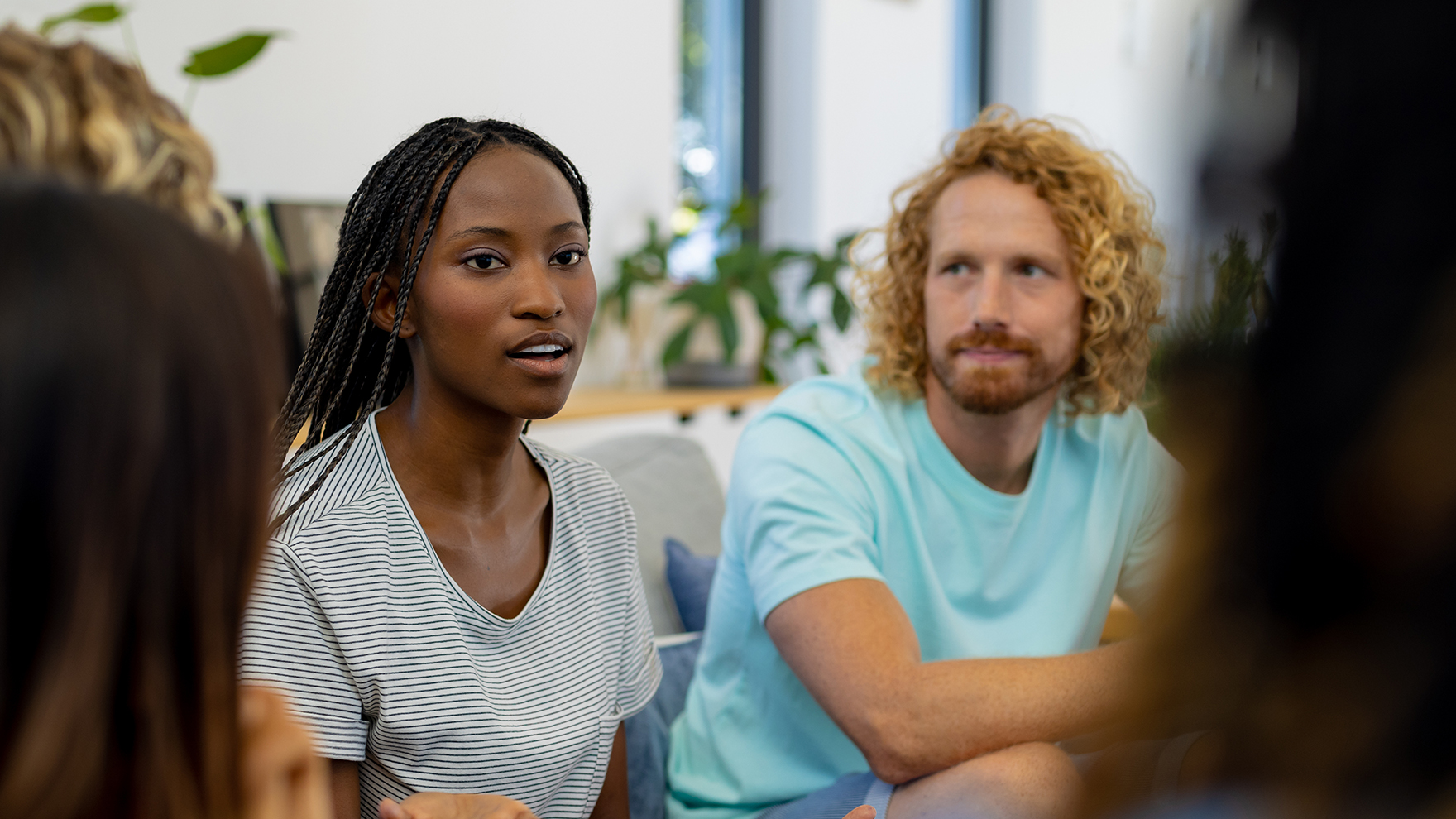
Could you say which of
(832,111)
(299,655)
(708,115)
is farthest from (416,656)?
(832,111)

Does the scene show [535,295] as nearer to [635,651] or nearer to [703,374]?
[635,651]

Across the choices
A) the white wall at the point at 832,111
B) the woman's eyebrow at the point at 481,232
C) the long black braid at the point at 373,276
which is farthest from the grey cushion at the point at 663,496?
the white wall at the point at 832,111

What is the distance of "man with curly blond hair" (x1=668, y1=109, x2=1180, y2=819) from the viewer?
1309mm

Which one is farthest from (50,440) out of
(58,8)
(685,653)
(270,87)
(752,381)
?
(752,381)

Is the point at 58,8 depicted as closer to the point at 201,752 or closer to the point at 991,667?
the point at 991,667

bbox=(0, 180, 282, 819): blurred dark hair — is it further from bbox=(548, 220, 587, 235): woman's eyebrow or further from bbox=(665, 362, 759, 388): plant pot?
bbox=(665, 362, 759, 388): plant pot

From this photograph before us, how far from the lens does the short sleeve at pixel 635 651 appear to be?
121cm

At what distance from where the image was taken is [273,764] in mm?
485

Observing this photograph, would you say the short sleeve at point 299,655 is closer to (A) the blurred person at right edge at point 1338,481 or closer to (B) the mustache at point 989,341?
(A) the blurred person at right edge at point 1338,481

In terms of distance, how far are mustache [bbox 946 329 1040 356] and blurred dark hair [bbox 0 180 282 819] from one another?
4.03 feet

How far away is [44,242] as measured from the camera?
41cm

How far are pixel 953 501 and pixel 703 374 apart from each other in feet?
6.54

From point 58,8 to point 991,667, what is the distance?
1.90m

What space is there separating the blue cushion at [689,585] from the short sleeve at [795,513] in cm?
33
